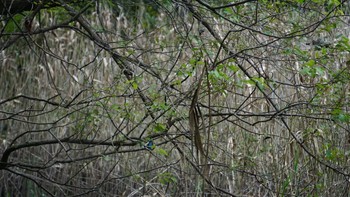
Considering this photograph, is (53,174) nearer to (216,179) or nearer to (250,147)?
(216,179)

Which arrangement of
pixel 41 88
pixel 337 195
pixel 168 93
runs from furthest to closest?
pixel 41 88 → pixel 337 195 → pixel 168 93

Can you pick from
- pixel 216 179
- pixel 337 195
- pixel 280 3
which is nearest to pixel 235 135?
pixel 216 179

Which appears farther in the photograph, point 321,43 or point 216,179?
point 216,179

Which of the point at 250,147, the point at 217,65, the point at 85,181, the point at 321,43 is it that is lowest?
the point at 85,181

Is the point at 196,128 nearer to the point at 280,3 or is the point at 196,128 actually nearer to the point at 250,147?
the point at 280,3

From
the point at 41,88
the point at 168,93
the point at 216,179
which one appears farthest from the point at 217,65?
the point at 41,88

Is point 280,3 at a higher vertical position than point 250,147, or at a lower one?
higher

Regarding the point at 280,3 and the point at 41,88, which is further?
the point at 41,88

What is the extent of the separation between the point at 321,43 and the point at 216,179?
1.50 m

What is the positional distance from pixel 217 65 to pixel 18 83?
3796mm

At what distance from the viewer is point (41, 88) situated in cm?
613

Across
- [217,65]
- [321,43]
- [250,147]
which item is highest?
[321,43]

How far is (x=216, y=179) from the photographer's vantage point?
4.70 m

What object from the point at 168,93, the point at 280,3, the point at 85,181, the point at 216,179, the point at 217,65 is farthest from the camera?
the point at 85,181
